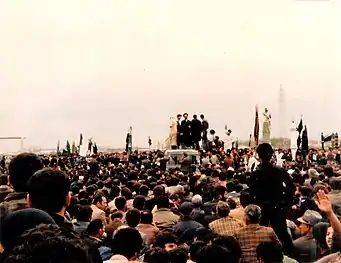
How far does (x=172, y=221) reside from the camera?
762 cm

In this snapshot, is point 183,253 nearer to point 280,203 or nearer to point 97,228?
point 97,228

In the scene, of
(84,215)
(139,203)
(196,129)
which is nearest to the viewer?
(84,215)

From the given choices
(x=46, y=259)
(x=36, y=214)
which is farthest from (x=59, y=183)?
(x=46, y=259)

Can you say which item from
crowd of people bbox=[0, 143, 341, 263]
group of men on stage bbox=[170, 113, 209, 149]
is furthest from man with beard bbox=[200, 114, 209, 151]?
crowd of people bbox=[0, 143, 341, 263]

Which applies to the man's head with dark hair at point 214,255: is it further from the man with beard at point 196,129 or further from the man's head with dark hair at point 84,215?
the man with beard at point 196,129

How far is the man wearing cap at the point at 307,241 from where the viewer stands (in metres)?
6.50

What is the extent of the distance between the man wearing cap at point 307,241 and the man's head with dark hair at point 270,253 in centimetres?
156

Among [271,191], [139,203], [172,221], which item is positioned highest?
[271,191]

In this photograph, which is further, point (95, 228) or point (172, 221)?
point (172, 221)

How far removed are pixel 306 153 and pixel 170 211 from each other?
1565cm

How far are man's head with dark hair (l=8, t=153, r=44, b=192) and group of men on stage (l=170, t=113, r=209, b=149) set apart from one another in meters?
18.6

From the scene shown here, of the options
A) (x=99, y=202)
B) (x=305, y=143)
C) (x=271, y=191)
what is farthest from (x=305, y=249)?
(x=305, y=143)

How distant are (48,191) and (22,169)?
606 millimetres

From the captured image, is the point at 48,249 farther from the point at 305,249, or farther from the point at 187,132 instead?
the point at 187,132
